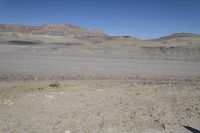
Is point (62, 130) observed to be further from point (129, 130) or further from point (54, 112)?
point (129, 130)

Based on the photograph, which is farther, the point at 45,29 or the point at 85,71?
the point at 45,29

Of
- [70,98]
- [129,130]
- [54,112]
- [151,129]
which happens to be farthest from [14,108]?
[151,129]

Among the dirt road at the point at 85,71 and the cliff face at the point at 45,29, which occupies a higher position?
the cliff face at the point at 45,29

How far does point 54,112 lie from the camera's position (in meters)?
5.67

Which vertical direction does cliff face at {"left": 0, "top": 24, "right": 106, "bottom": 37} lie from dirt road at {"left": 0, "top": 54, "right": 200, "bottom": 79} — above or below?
above

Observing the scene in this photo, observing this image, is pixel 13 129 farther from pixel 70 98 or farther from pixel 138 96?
pixel 138 96

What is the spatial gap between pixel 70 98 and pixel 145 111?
2.43 metres

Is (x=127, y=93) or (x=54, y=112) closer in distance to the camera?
(x=54, y=112)

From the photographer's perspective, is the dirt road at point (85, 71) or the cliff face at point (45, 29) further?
the cliff face at point (45, 29)

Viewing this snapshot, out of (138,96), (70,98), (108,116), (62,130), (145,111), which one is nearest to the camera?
(62,130)

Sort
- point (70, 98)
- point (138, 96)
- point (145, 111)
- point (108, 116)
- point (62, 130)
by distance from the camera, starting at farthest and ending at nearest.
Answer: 1. point (138, 96)
2. point (70, 98)
3. point (145, 111)
4. point (108, 116)
5. point (62, 130)

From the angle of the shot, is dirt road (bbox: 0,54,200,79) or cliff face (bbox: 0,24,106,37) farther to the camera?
cliff face (bbox: 0,24,106,37)

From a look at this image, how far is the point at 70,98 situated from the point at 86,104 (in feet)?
2.63

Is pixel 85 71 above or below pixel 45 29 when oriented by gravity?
below
